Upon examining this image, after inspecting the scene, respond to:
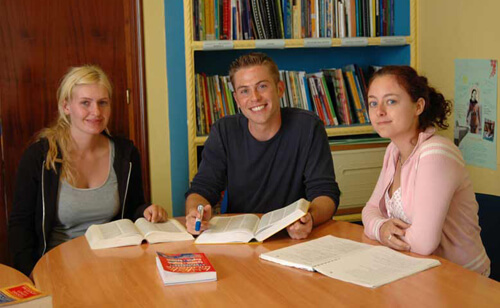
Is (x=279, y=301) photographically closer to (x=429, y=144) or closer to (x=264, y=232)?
(x=264, y=232)

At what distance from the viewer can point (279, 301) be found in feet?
4.66

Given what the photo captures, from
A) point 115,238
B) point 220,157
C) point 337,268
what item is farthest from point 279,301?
point 220,157

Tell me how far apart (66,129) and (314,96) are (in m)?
1.48

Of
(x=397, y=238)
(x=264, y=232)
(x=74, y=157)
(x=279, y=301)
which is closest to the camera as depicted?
(x=279, y=301)

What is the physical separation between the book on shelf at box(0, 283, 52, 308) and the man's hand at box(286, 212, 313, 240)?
86 cm

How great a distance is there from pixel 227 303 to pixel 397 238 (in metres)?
0.61

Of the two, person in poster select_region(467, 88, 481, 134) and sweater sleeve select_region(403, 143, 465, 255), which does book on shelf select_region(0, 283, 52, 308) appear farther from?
person in poster select_region(467, 88, 481, 134)

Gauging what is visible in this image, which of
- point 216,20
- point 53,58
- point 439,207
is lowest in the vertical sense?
point 439,207

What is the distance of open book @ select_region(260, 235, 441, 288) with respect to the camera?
60.6 inches

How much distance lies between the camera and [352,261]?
64.9 inches

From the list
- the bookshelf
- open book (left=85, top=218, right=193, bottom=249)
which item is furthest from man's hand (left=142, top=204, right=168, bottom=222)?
the bookshelf

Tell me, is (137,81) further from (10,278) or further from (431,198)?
(431,198)

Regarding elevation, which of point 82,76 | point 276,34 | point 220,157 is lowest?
point 220,157

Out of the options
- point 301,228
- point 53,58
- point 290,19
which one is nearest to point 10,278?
point 301,228
